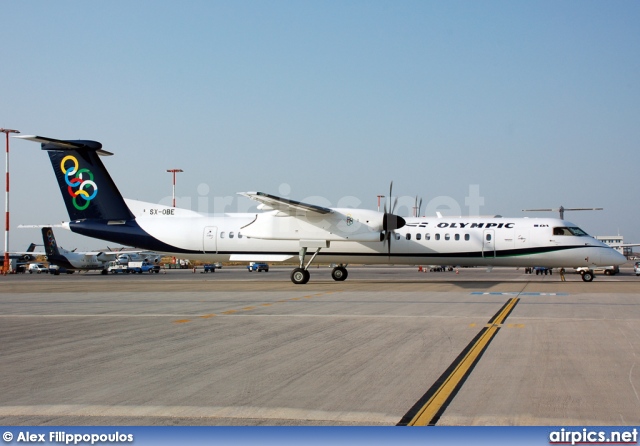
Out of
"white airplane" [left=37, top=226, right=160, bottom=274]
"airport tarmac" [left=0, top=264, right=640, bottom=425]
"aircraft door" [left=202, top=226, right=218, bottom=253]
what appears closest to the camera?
"airport tarmac" [left=0, top=264, right=640, bottom=425]

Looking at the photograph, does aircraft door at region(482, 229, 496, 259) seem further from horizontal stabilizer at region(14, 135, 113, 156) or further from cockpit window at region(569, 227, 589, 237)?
horizontal stabilizer at region(14, 135, 113, 156)

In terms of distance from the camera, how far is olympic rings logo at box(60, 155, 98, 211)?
3142cm

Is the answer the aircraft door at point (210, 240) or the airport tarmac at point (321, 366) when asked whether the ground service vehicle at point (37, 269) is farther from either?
the airport tarmac at point (321, 366)

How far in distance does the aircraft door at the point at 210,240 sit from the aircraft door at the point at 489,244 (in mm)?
13525

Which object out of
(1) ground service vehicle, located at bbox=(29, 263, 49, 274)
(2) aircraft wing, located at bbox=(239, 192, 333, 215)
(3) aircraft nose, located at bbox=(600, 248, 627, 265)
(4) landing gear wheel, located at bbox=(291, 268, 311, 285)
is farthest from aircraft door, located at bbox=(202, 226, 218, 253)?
(1) ground service vehicle, located at bbox=(29, 263, 49, 274)

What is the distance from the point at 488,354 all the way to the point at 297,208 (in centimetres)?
2078

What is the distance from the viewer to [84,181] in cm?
3159

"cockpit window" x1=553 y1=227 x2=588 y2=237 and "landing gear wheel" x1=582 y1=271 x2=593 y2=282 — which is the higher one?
"cockpit window" x1=553 y1=227 x2=588 y2=237

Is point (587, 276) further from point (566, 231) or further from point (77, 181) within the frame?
point (77, 181)

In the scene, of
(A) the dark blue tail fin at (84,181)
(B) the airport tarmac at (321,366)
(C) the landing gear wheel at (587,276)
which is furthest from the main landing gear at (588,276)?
→ (A) the dark blue tail fin at (84,181)

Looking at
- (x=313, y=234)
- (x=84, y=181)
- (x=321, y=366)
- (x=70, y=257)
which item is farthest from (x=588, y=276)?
(x=70, y=257)

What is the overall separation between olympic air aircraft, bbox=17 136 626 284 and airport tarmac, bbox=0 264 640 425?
45.0 ft

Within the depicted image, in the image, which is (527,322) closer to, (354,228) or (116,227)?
(354,228)

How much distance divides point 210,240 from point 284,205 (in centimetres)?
530
